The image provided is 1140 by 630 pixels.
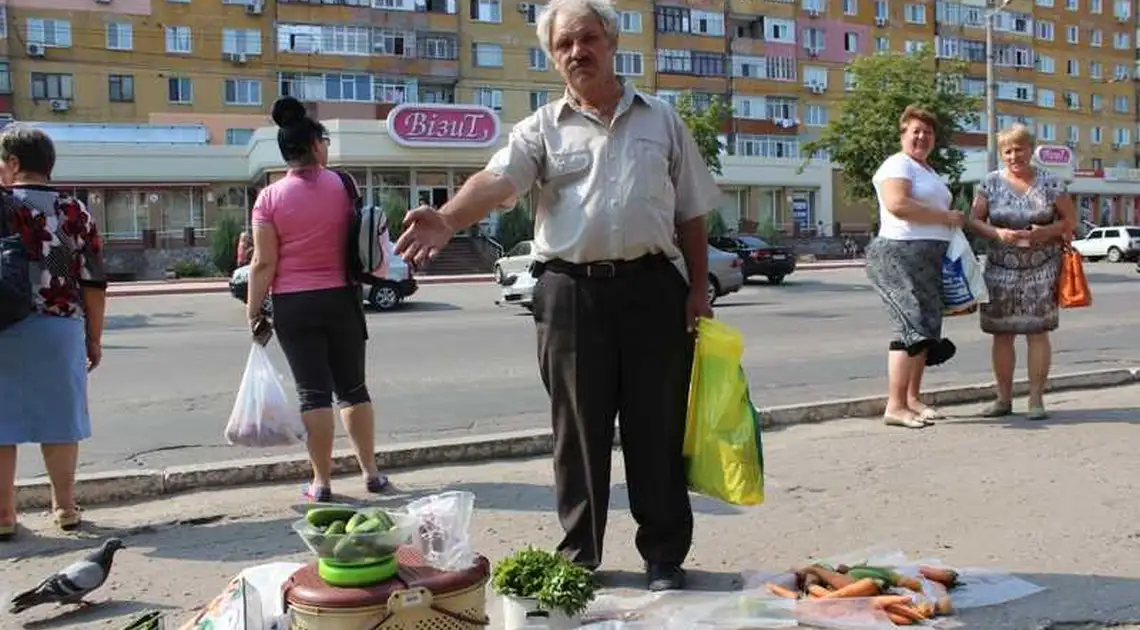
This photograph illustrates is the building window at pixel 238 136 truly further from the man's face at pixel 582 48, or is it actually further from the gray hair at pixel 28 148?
the man's face at pixel 582 48

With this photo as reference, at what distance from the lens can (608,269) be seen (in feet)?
12.0

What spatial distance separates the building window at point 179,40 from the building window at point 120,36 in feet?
5.41

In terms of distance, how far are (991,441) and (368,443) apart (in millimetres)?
3610

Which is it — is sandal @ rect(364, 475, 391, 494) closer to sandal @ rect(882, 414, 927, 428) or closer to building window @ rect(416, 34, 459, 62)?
sandal @ rect(882, 414, 927, 428)

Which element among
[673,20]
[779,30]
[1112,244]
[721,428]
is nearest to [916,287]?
[721,428]

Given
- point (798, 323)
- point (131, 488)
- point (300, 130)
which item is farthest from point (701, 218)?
point (798, 323)

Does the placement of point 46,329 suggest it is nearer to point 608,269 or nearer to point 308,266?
point 308,266

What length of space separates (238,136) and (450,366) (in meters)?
46.9

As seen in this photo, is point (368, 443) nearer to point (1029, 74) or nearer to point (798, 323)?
point (798, 323)

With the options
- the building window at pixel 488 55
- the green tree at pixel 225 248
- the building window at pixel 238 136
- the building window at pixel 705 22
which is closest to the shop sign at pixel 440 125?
the green tree at pixel 225 248

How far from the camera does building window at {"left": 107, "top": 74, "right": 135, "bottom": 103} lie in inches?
2024

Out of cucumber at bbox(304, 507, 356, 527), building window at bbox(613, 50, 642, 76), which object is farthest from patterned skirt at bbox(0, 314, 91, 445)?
building window at bbox(613, 50, 642, 76)

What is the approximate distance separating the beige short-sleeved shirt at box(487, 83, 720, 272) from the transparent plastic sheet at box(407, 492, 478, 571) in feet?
3.14

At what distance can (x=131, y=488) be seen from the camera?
17.8 feet
